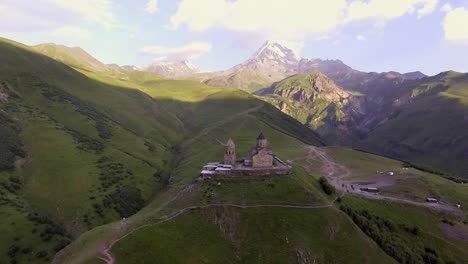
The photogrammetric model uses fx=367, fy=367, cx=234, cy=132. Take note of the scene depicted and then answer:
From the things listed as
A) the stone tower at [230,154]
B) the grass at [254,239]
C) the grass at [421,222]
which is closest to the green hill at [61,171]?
the stone tower at [230,154]

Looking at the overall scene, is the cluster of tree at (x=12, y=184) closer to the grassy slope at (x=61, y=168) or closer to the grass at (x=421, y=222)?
the grassy slope at (x=61, y=168)

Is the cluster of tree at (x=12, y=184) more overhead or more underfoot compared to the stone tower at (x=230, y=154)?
more underfoot

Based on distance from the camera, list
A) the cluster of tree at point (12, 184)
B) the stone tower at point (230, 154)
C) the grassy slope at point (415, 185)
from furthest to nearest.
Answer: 1. the cluster of tree at point (12, 184)
2. the grassy slope at point (415, 185)
3. the stone tower at point (230, 154)

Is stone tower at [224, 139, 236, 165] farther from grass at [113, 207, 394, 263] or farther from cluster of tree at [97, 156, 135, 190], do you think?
cluster of tree at [97, 156, 135, 190]

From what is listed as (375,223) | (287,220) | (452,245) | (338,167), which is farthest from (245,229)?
(338,167)

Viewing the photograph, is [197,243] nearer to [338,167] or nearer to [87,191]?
[87,191]

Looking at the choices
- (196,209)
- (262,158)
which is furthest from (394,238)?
(196,209)

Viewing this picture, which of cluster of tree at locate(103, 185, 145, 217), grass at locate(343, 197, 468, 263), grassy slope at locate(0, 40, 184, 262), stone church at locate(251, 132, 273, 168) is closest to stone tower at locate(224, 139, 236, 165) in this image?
stone church at locate(251, 132, 273, 168)

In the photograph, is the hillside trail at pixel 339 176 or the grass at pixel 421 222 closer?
the grass at pixel 421 222
